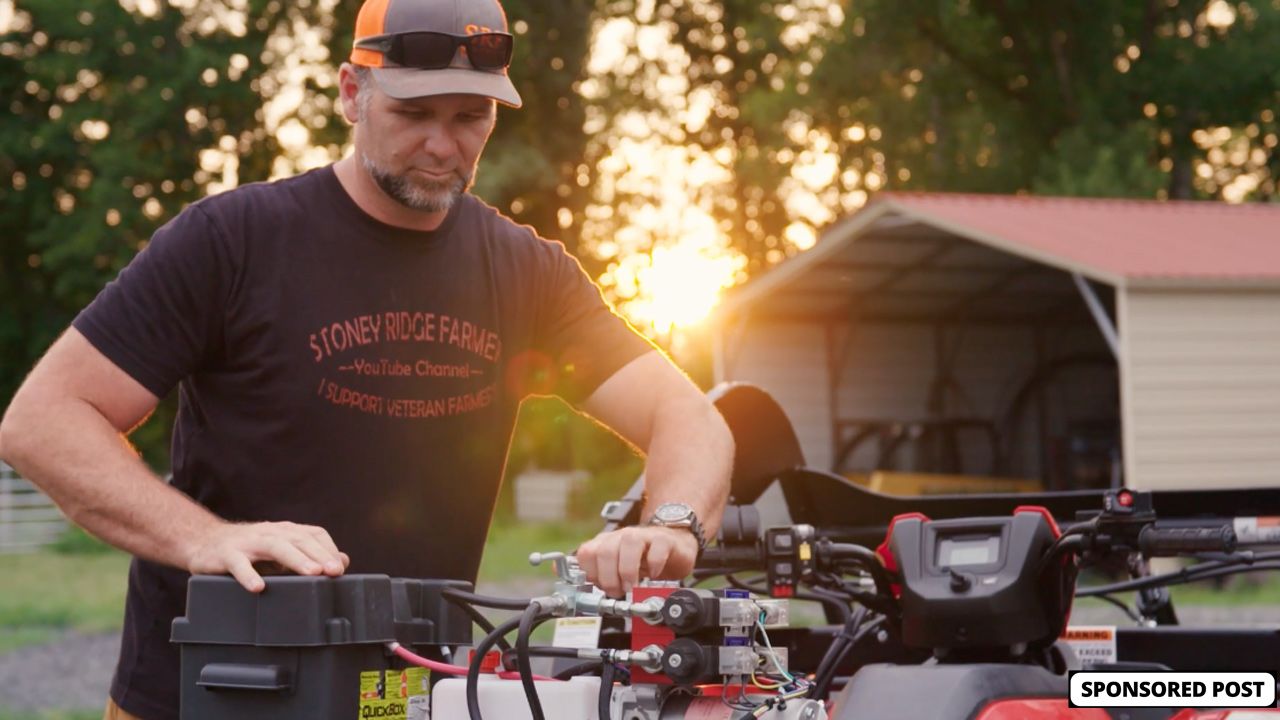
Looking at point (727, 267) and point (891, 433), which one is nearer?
point (891, 433)

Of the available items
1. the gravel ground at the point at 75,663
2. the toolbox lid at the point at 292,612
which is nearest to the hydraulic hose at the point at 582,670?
the toolbox lid at the point at 292,612

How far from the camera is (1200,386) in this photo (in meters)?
17.6

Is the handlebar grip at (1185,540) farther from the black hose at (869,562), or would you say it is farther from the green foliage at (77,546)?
the green foliage at (77,546)

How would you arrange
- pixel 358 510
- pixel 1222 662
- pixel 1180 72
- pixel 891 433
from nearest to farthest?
pixel 358 510, pixel 1222 662, pixel 891 433, pixel 1180 72

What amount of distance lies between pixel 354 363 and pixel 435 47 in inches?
23.4

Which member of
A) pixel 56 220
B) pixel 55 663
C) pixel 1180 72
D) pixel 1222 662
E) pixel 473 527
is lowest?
pixel 55 663

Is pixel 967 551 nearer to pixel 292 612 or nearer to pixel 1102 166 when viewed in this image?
pixel 292 612

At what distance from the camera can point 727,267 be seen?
39656mm

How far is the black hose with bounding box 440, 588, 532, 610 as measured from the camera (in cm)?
239

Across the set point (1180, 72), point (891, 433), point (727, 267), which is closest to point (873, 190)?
point (727, 267)

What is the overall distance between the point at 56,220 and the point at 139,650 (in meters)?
32.9

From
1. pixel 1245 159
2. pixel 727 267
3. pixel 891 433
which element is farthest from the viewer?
pixel 727 267

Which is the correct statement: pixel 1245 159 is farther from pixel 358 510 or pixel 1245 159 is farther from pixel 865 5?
pixel 358 510

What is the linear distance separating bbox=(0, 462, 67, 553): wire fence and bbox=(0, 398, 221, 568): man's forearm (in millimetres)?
23570
